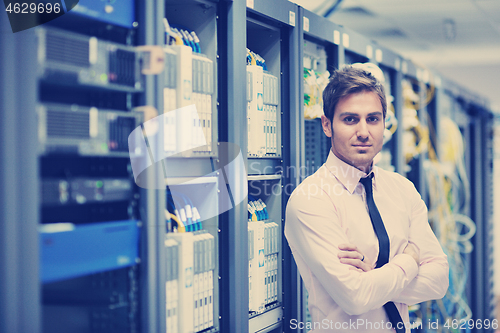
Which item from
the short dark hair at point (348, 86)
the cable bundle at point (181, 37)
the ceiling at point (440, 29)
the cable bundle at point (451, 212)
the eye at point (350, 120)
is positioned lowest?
the cable bundle at point (451, 212)

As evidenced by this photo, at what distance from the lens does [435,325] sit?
138 inches

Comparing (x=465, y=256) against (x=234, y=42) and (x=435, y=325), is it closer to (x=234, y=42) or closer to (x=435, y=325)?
(x=435, y=325)

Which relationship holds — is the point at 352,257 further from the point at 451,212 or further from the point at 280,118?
the point at 451,212

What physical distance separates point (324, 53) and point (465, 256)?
10.5 feet

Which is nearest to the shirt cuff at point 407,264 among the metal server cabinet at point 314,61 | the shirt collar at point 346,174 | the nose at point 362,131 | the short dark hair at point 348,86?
the shirt collar at point 346,174

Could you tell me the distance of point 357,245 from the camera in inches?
54.4

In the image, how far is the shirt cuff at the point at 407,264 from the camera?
52.2 inches

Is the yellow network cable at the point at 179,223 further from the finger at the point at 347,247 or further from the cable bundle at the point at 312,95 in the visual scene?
the cable bundle at the point at 312,95

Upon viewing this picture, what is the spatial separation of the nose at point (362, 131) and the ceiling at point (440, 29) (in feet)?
6.06

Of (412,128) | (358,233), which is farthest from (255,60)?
(412,128)

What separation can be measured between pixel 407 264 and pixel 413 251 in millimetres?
107

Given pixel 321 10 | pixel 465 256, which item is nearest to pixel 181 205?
pixel 321 10

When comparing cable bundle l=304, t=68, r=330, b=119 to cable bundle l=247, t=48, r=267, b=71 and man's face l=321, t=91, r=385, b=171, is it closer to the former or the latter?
cable bundle l=247, t=48, r=267, b=71

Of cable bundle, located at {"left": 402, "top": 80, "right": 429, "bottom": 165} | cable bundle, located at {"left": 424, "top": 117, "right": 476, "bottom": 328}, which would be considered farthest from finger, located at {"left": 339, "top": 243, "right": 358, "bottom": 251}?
cable bundle, located at {"left": 424, "top": 117, "right": 476, "bottom": 328}
